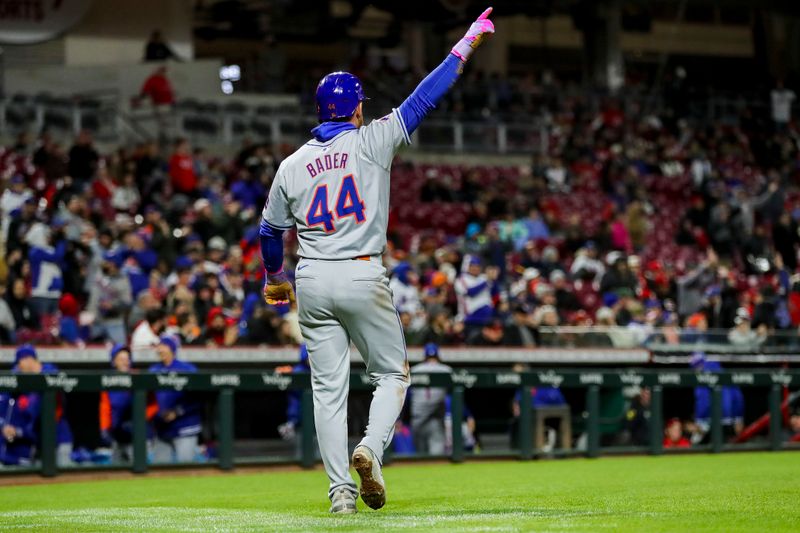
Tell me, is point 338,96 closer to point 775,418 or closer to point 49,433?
point 49,433

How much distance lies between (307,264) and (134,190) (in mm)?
14209

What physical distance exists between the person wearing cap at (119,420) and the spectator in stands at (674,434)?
594 centimetres

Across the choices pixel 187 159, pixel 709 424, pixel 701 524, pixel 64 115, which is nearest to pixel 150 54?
pixel 64 115

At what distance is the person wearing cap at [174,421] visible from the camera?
1310 centimetres

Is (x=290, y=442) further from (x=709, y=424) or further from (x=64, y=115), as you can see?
(x=64, y=115)

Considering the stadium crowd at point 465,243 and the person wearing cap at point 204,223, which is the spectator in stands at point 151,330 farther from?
the person wearing cap at point 204,223

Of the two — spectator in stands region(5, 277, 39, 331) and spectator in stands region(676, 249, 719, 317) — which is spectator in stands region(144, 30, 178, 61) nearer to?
spectator in stands region(676, 249, 719, 317)

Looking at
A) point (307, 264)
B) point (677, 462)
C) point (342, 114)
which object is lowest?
point (677, 462)

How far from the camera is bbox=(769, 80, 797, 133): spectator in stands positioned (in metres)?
34.4

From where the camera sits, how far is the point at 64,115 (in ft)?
80.2

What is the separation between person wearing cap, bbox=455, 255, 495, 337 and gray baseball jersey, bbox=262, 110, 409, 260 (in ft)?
36.7

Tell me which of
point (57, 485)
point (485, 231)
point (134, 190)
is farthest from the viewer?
point (485, 231)

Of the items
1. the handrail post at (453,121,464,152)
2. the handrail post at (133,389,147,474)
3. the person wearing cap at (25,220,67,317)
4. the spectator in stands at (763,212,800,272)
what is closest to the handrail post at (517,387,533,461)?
the handrail post at (133,389,147,474)

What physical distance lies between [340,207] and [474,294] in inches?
457
